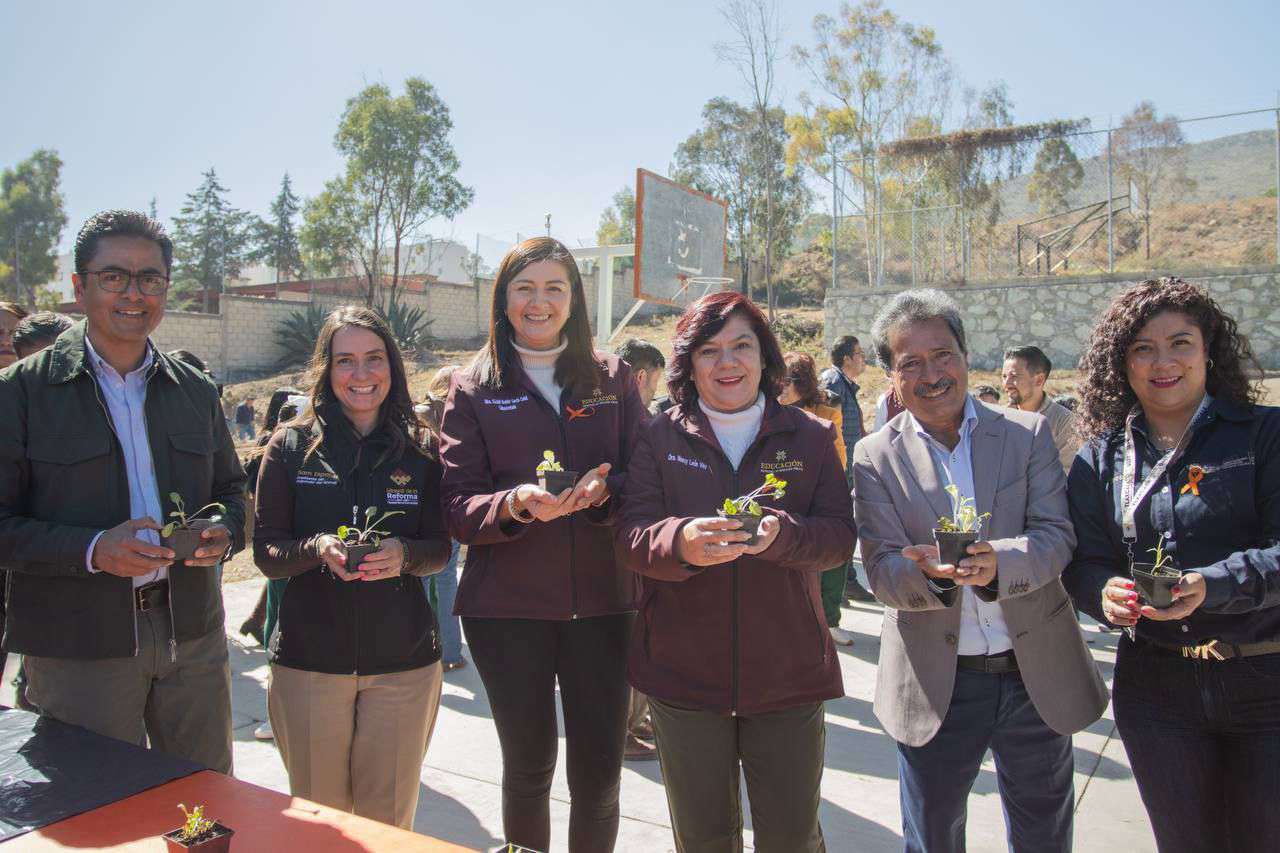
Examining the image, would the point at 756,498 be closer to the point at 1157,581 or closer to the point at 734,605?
the point at 734,605

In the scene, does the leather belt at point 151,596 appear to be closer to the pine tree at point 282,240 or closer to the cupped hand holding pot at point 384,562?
the cupped hand holding pot at point 384,562

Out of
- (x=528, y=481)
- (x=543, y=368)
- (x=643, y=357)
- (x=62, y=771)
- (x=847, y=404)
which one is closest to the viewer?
(x=62, y=771)

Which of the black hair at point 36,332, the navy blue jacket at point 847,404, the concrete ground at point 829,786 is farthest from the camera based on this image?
the navy blue jacket at point 847,404

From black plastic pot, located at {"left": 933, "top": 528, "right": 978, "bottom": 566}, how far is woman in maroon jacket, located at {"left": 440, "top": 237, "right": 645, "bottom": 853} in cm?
91

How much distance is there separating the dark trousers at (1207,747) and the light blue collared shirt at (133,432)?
2.78 metres

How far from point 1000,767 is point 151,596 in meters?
2.48

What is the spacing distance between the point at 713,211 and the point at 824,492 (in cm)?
1159

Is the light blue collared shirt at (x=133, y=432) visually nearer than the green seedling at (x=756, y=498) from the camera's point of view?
No

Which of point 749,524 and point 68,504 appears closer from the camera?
point 749,524

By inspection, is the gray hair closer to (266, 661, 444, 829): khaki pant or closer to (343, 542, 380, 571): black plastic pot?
(343, 542, 380, 571): black plastic pot

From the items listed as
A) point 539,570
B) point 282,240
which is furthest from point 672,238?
point 282,240

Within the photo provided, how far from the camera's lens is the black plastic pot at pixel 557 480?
2.27 meters

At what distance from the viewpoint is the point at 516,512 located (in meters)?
2.38


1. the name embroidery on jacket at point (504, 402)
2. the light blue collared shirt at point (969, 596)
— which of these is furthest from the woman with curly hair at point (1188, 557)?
the name embroidery on jacket at point (504, 402)
